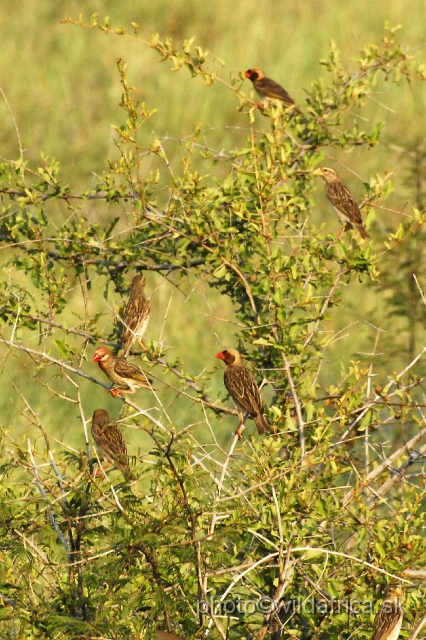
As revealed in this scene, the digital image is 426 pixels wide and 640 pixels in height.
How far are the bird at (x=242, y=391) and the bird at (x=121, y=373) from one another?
17.5 inches

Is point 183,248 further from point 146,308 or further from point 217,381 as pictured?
point 217,381

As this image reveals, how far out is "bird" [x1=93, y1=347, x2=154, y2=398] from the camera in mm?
6070

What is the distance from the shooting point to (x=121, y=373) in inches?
243

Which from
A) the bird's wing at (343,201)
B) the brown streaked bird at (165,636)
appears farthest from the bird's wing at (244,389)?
the brown streaked bird at (165,636)

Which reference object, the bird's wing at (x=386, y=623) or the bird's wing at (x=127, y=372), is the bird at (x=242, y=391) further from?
the bird's wing at (x=386, y=623)

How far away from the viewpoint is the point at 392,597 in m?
4.43

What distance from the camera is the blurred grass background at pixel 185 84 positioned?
36.8 ft

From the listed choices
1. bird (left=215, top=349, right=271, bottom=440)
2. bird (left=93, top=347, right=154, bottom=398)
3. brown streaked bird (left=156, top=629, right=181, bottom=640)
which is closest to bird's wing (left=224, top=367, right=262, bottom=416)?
bird (left=215, top=349, right=271, bottom=440)

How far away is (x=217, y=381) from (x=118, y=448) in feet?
13.9

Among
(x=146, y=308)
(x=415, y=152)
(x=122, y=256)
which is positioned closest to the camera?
(x=122, y=256)

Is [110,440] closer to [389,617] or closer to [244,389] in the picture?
[244,389]

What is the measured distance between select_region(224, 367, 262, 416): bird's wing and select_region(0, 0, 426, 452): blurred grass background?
3.80m

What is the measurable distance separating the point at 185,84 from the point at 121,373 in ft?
28.8

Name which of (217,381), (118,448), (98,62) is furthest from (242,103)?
(98,62)
